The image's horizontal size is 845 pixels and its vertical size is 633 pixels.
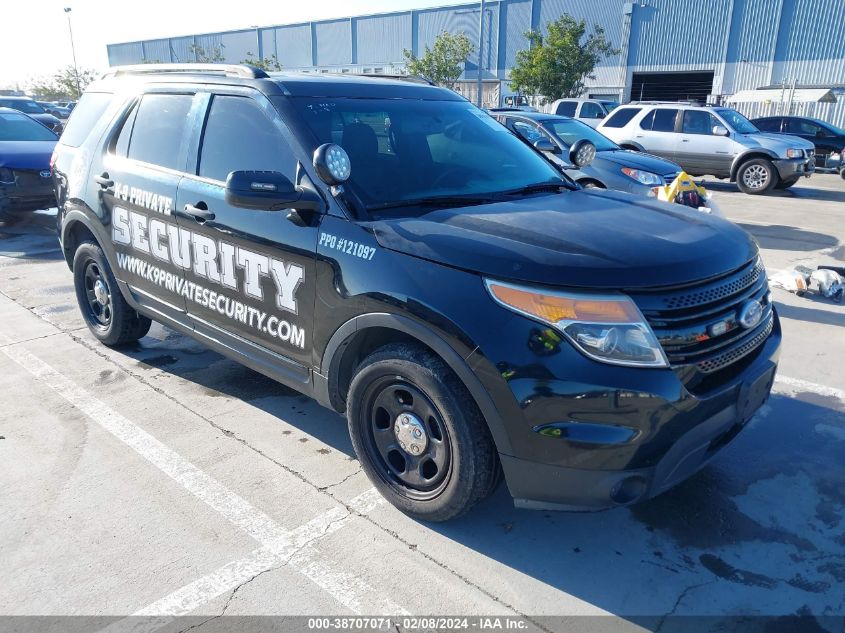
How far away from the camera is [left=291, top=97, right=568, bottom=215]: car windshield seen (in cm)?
322

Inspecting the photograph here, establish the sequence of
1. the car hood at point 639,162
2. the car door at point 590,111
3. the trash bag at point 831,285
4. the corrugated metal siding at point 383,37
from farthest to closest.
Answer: the corrugated metal siding at point 383,37, the car door at point 590,111, the car hood at point 639,162, the trash bag at point 831,285

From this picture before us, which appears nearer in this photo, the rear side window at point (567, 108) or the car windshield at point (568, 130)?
the car windshield at point (568, 130)

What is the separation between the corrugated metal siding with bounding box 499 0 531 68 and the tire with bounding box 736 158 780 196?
28.2 meters

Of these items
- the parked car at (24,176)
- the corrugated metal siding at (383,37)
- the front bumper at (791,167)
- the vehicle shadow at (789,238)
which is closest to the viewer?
the vehicle shadow at (789,238)

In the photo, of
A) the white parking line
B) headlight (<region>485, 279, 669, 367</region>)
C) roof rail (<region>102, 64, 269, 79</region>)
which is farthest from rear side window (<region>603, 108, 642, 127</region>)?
headlight (<region>485, 279, 669, 367</region>)

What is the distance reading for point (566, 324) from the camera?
238cm

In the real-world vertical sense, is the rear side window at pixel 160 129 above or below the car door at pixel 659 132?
above

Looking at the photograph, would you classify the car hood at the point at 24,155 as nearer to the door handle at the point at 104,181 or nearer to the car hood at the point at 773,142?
the door handle at the point at 104,181

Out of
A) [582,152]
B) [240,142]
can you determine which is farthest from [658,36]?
[240,142]

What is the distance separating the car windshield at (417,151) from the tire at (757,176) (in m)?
11.9

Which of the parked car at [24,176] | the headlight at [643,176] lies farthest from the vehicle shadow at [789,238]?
the parked car at [24,176]

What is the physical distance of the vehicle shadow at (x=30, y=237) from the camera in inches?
338

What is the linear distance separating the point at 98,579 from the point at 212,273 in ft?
5.53

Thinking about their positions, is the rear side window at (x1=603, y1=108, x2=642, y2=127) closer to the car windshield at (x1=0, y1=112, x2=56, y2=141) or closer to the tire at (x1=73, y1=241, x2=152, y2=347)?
the car windshield at (x1=0, y1=112, x2=56, y2=141)
